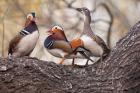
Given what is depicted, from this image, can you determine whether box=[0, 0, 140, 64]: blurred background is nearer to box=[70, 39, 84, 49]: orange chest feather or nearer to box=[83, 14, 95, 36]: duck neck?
box=[83, 14, 95, 36]: duck neck

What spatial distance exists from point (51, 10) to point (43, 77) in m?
5.37

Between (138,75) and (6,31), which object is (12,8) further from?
(138,75)

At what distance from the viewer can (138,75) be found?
461 centimetres

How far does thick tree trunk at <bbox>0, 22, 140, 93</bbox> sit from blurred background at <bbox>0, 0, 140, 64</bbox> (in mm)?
4402

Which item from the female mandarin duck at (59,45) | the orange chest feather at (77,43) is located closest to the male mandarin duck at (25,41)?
the female mandarin duck at (59,45)

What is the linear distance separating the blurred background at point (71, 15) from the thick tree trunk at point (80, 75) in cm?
440

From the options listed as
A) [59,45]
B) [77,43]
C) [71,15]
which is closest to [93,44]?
[77,43]

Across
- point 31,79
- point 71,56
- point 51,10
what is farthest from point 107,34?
point 31,79

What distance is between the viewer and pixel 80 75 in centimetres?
473

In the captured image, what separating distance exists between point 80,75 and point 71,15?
5.01 meters

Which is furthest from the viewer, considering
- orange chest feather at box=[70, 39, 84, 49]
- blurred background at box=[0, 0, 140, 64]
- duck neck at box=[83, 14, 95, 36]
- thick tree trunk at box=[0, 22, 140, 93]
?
blurred background at box=[0, 0, 140, 64]

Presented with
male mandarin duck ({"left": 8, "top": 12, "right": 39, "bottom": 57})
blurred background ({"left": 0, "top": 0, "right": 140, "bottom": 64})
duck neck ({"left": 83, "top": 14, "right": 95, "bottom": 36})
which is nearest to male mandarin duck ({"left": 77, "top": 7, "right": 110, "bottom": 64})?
duck neck ({"left": 83, "top": 14, "right": 95, "bottom": 36})

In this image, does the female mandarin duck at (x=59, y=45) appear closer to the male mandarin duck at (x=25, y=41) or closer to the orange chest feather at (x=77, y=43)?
the orange chest feather at (x=77, y=43)

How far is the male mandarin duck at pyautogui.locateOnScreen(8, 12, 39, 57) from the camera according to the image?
4.92m
